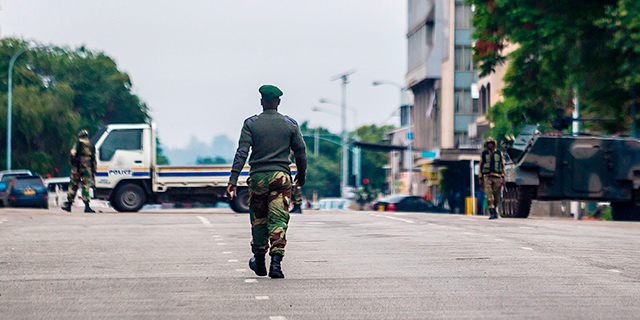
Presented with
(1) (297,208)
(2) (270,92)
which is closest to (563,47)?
(1) (297,208)

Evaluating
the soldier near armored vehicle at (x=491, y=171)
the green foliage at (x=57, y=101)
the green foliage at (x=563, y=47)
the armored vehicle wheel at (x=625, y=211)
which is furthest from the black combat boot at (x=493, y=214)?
the green foliage at (x=57, y=101)

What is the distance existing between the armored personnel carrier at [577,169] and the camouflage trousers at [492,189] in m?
1.14

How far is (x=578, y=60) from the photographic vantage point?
27.2m

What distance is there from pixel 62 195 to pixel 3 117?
389 inches

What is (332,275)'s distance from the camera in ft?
31.9

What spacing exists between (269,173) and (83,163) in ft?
47.8

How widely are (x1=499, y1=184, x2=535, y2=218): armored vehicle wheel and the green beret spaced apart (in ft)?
43.8

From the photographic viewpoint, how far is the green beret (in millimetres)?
9703

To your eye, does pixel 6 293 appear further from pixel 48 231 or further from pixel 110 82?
pixel 110 82

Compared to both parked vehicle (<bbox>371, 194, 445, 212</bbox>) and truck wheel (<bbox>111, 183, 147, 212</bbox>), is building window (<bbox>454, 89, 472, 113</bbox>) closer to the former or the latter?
parked vehicle (<bbox>371, 194, 445, 212</bbox>)

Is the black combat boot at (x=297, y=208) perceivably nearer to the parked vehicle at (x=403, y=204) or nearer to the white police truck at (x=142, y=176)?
the white police truck at (x=142, y=176)

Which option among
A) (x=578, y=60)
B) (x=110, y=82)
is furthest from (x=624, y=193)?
(x=110, y=82)

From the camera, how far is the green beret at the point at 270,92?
31.8 ft

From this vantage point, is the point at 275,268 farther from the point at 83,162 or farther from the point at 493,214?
the point at 83,162
